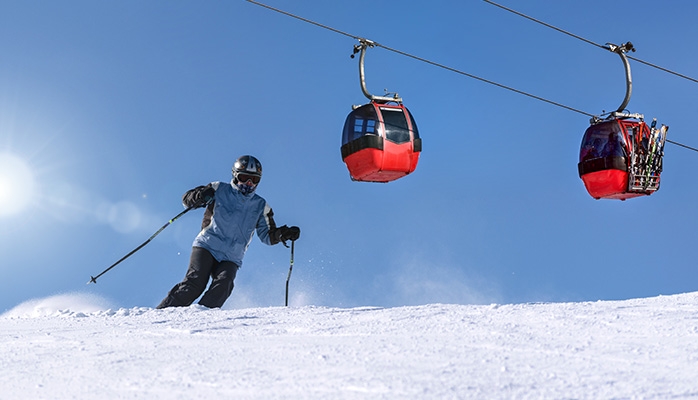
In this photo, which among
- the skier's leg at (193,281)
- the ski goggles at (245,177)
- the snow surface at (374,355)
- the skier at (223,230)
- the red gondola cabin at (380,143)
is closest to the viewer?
the snow surface at (374,355)

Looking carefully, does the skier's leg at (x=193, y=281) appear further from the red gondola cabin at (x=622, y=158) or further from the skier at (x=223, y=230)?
the red gondola cabin at (x=622, y=158)

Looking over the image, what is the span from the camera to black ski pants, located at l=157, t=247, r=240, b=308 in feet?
24.1

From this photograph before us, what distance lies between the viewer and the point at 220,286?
24.4 feet

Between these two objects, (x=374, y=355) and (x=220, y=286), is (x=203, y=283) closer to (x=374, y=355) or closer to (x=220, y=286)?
(x=220, y=286)

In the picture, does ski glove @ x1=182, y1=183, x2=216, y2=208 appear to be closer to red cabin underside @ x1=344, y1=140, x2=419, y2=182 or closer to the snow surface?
red cabin underside @ x1=344, y1=140, x2=419, y2=182

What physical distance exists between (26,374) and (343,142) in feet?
16.0

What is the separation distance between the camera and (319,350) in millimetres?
3766

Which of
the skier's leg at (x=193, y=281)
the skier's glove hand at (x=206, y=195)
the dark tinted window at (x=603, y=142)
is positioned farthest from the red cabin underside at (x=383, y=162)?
the dark tinted window at (x=603, y=142)

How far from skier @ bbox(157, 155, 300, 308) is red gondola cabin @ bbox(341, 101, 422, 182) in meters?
1.17

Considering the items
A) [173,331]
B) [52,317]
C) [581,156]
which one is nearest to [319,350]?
[173,331]

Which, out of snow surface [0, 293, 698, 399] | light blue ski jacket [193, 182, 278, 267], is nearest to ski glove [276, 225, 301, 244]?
light blue ski jacket [193, 182, 278, 267]

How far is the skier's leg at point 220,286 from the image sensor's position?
741 cm

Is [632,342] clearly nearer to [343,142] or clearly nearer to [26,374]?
[26,374]

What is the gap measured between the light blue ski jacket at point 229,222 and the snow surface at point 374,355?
235 cm
